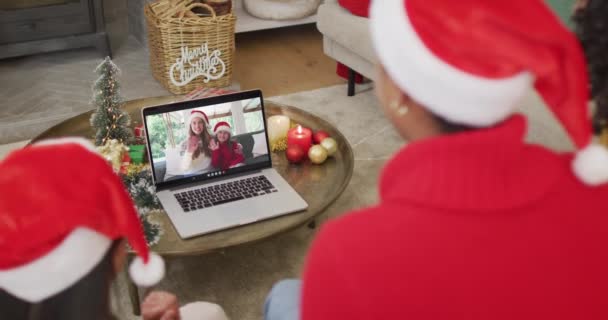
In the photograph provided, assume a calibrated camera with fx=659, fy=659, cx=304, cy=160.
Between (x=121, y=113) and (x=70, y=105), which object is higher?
(x=121, y=113)

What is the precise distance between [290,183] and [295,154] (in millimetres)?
120

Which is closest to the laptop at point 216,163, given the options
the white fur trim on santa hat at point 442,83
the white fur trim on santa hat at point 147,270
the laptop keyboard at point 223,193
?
the laptop keyboard at point 223,193

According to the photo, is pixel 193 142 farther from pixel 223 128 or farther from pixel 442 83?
pixel 442 83

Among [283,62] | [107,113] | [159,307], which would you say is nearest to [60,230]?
[159,307]

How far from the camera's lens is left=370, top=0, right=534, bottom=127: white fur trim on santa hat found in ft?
2.80

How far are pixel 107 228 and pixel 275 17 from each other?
9.53 ft

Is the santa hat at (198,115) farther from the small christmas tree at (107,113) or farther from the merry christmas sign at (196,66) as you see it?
the merry christmas sign at (196,66)

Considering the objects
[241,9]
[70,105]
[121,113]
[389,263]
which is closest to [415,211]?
[389,263]

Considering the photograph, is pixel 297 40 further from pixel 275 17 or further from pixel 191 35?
pixel 191 35

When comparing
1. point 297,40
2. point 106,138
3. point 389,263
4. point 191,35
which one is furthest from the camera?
point 297,40

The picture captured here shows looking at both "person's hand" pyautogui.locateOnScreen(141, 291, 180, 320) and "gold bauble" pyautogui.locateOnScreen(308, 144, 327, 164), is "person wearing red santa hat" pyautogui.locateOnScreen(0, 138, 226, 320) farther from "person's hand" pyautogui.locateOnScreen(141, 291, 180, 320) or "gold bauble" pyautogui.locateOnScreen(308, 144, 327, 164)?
"gold bauble" pyautogui.locateOnScreen(308, 144, 327, 164)

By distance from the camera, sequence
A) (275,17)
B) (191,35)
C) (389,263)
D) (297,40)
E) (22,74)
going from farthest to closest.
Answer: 1. (297,40)
2. (275,17)
3. (22,74)
4. (191,35)
5. (389,263)

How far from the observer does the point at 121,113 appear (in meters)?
2.00

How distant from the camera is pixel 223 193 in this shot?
1.84 meters
